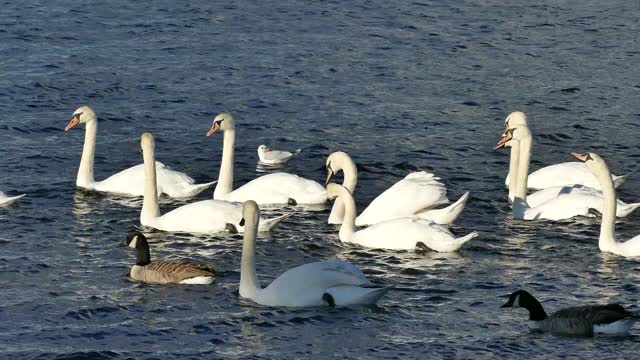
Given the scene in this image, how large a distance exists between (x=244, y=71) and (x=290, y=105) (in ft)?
9.50

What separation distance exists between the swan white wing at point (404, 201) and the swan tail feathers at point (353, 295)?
4070mm

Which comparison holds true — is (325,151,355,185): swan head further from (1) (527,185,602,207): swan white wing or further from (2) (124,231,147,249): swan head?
(2) (124,231,147,249): swan head

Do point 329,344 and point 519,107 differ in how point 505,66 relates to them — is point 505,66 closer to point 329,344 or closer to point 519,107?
point 519,107

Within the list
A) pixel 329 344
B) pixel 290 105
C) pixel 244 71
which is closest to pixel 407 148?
pixel 290 105

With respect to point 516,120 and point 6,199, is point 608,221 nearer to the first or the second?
point 516,120

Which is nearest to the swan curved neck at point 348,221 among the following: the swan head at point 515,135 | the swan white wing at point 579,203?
the swan white wing at point 579,203

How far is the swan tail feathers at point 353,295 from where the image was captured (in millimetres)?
16375

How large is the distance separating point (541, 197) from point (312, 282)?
656 cm

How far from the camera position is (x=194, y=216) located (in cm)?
1997

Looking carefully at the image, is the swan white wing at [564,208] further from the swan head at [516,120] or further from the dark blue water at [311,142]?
the swan head at [516,120]

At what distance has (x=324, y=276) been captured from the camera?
16.5 m

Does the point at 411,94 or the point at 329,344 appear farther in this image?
the point at 411,94

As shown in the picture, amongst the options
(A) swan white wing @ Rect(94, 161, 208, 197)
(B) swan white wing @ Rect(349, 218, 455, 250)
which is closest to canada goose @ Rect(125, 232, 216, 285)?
(B) swan white wing @ Rect(349, 218, 455, 250)

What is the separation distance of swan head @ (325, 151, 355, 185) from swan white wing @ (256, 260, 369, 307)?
4961 mm
